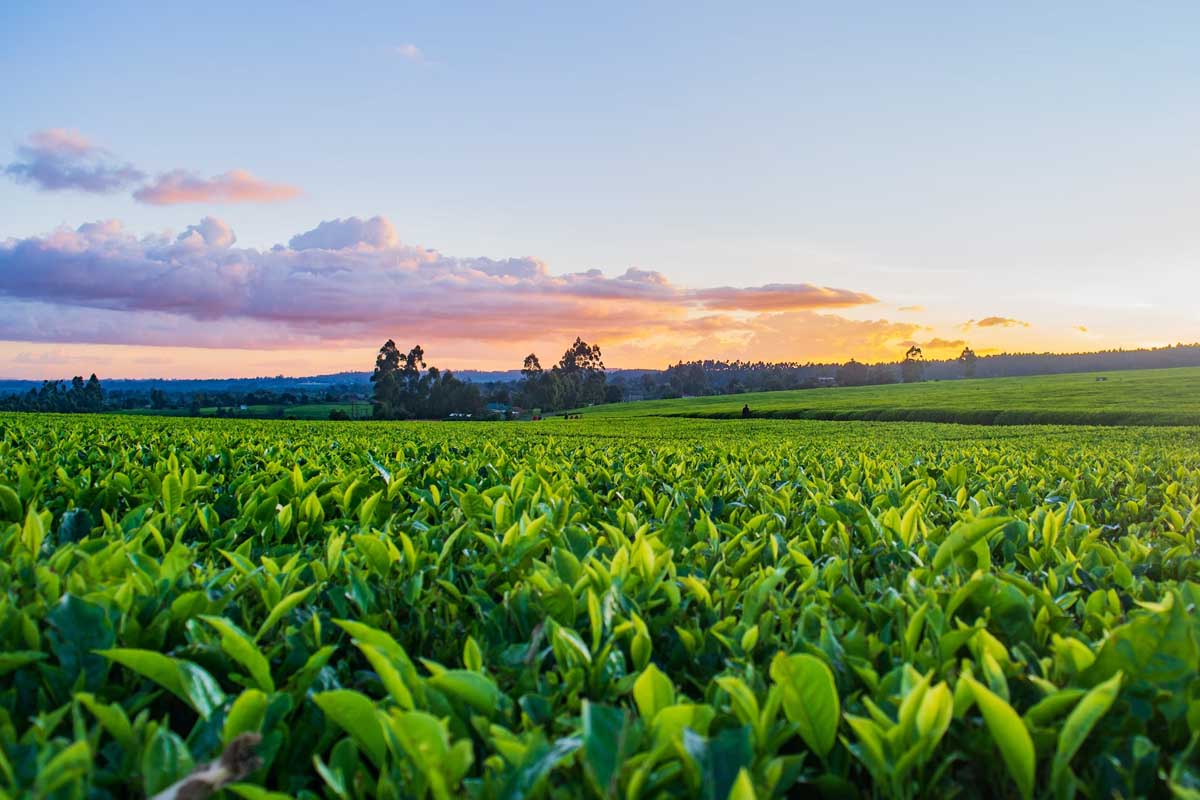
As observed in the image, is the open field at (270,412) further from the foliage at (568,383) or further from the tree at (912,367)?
the tree at (912,367)

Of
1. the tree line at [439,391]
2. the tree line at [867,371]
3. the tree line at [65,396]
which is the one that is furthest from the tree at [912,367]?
the tree line at [65,396]

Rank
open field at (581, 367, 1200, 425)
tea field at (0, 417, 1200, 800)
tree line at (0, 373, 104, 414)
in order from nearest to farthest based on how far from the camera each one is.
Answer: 1. tea field at (0, 417, 1200, 800)
2. open field at (581, 367, 1200, 425)
3. tree line at (0, 373, 104, 414)

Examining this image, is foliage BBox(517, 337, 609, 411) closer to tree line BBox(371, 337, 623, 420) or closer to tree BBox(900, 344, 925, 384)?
tree line BBox(371, 337, 623, 420)

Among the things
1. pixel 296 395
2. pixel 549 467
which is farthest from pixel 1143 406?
pixel 296 395

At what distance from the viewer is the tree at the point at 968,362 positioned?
148 m

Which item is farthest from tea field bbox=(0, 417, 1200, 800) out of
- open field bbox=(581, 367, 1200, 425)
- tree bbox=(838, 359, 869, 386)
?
tree bbox=(838, 359, 869, 386)

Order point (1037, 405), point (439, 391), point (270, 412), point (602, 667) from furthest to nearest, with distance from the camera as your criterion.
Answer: point (439, 391)
point (270, 412)
point (1037, 405)
point (602, 667)

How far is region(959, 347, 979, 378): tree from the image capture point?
487 feet

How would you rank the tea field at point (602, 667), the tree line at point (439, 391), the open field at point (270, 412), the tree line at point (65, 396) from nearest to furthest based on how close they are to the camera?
the tea field at point (602, 667) → the open field at point (270, 412) → the tree line at point (65, 396) → the tree line at point (439, 391)

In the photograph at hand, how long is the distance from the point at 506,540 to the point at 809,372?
172236mm

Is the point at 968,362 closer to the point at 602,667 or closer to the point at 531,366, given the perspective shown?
the point at 531,366

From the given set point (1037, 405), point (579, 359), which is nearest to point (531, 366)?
point (579, 359)

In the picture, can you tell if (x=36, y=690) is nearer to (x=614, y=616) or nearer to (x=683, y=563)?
(x=614, y=616)

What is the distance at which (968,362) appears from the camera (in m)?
149
